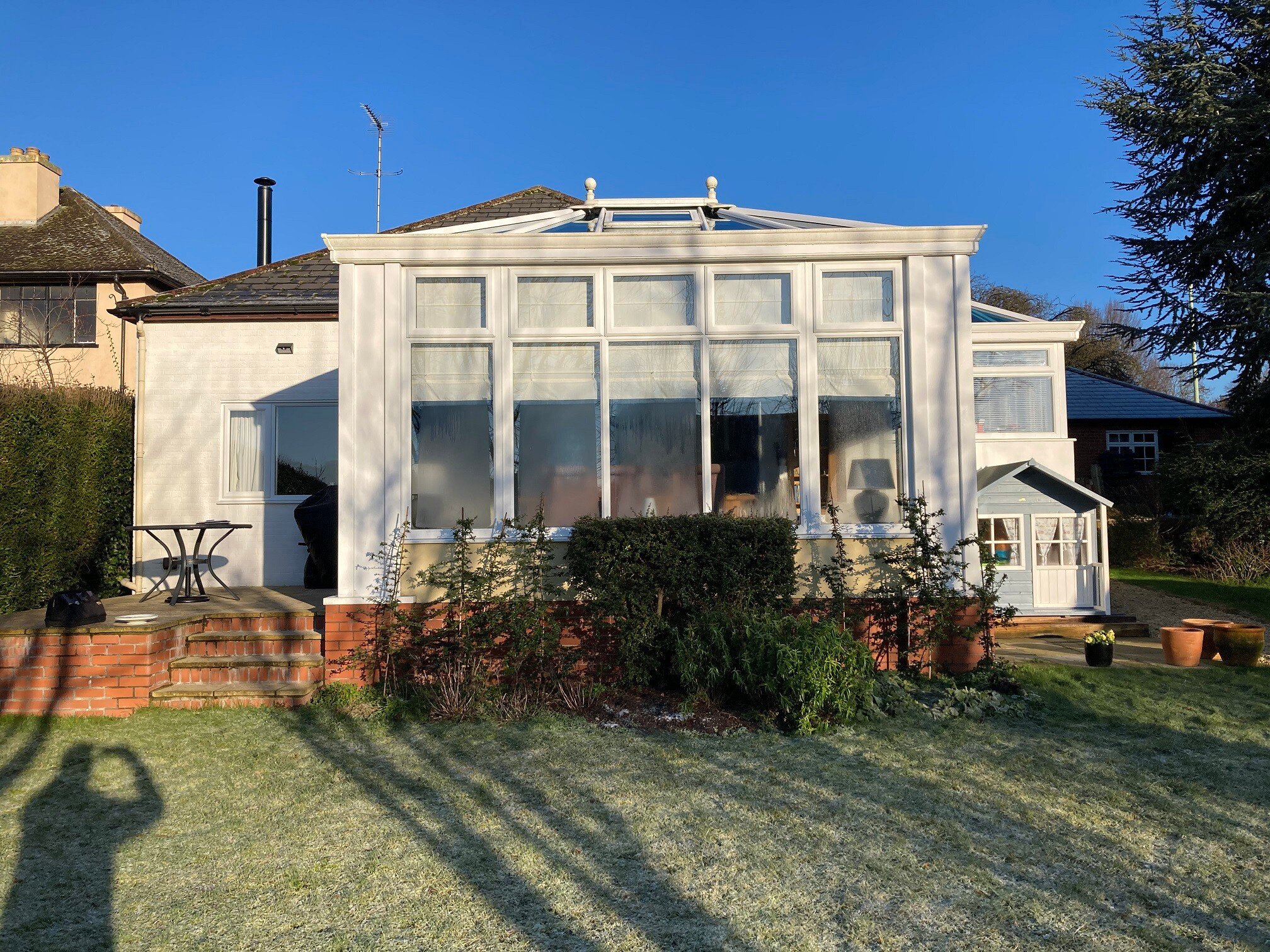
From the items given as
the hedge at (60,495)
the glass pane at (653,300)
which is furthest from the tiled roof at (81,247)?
the glass pane at (653,300)

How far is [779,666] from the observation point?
5637 mm

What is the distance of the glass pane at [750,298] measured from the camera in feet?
23.4

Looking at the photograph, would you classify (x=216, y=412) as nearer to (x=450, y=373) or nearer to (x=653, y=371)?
(x=450, y=373)

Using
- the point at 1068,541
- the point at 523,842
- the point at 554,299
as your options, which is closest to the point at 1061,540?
the point at 1068,541

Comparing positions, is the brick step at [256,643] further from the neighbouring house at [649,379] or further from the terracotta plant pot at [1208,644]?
the terracotta plant pot at [1208,644]

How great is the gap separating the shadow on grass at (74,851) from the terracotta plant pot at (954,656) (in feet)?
17.6

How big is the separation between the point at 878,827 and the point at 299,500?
8.76 metres

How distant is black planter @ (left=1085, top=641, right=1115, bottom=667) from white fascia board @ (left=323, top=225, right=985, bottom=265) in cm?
349

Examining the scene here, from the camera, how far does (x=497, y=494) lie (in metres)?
6.95

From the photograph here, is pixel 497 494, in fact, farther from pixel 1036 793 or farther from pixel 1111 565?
pixel 1111 565

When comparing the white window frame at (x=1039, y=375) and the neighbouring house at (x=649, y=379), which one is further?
Answer: the white window frame at (x=1039, y=375)

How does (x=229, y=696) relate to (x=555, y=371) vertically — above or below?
→ below

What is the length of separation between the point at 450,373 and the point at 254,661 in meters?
2.69

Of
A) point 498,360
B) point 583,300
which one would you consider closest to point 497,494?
point 498,360
